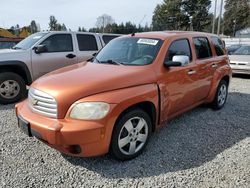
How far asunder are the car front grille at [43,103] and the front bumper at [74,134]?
0.28 ft

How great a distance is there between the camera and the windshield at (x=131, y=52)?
416cm

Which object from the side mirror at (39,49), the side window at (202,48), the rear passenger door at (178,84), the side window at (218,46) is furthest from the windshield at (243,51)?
the side mirror at (39,49)

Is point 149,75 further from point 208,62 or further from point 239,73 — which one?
point 239,73

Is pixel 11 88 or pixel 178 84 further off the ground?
pixel 178 84

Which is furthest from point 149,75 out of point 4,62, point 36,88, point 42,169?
point 4,62

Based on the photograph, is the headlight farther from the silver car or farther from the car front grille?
the silver car

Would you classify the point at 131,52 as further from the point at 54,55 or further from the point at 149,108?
the point at 54,55

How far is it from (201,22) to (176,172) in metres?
68.8

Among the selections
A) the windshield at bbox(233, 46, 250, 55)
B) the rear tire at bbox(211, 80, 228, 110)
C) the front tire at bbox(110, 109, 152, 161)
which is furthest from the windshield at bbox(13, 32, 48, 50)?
the windshield at bbox(233, 46, 250, 55)

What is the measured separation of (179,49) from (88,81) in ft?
6.15

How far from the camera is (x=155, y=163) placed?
11.8 feet

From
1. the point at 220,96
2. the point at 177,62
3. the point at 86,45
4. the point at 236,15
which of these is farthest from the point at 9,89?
the point at 236,15

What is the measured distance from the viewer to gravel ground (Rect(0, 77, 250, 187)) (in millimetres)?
3197

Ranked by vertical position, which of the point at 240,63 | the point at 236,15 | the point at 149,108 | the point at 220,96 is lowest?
the point at 220,96
